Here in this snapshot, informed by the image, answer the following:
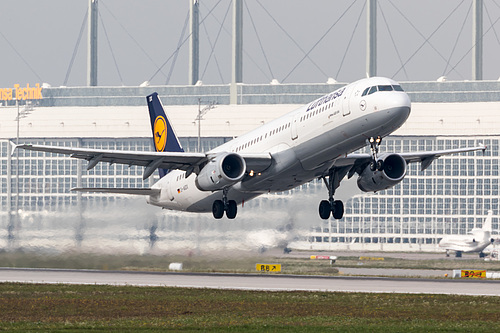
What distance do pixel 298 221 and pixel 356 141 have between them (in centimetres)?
2206

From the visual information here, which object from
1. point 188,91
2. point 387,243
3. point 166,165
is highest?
point 188,91

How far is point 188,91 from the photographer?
180 metres

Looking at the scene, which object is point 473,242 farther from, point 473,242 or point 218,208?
point 218,208

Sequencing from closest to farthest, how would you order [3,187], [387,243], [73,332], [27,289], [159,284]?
[73,332] → [27,289] → [159,284] → [387,243] → [3,187]

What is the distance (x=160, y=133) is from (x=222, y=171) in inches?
750

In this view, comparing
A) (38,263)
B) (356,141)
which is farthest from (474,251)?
(356,141)

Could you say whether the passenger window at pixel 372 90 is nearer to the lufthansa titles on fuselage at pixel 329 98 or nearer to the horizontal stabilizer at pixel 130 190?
the lufthansa titles on fuselage at pixel 329 98

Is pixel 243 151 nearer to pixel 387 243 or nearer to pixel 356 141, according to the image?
pixel 356 141

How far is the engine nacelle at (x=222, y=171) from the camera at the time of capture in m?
52.5

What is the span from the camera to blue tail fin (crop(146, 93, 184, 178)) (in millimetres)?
69025

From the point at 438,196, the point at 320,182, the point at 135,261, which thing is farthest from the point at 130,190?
the point at 438,196

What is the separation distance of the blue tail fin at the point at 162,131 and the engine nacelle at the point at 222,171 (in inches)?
590

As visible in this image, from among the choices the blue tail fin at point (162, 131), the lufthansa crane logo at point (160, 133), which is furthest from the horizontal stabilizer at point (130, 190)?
the lufthansa crane logo at point (160, 133)

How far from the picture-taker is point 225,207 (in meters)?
56.5
